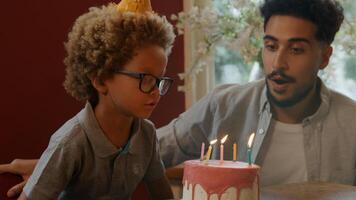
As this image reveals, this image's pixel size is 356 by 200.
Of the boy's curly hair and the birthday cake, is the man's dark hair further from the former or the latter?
the birthday cake

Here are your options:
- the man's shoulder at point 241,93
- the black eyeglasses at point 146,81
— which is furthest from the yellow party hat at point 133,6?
the man's shoulder at point 241,93

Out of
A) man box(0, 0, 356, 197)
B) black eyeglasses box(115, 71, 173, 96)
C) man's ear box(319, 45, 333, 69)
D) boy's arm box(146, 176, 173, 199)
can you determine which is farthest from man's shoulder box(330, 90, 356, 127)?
black eyeglasses box(115, 71, 173, 96)

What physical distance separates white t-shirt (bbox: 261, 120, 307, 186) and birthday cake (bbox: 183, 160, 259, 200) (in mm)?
755

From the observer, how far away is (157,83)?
115cm

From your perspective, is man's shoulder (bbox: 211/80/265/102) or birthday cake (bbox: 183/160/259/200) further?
man's shoulder (bbox: 211/80/265/102)

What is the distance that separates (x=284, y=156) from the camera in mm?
1594

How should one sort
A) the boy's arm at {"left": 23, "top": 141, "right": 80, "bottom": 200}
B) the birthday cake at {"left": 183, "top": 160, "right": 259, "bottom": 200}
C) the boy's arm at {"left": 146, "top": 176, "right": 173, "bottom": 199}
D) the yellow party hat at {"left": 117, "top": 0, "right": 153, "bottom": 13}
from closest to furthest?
the birthday cake at {"left": 183, "top": 160, "right": 259, "bottom": 200} → the boy's arm at {"left": 23, "top": 141, "right": 80, "bottom": 200} → the yellow party hat at {"left": 117, "top": 0, "right": 153, "bottom": 13} → the boy's arm at {"left": 146, "top": 176, "right": 173, "bottom": 199}

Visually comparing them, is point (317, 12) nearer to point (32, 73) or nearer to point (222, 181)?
point (222, 181)

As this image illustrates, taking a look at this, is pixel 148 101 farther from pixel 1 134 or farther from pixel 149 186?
pixel 1 134

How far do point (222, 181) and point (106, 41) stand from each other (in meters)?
0.47

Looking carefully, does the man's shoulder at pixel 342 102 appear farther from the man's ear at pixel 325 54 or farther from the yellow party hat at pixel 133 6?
the yellow party hat at pixel 133 6

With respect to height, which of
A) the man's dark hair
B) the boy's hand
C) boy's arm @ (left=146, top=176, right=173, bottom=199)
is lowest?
boy's arm @ (left=146, top=176, right=173, bottom=199)

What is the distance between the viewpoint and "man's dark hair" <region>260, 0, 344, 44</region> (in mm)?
1525

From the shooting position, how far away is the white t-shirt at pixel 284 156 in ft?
5.15
